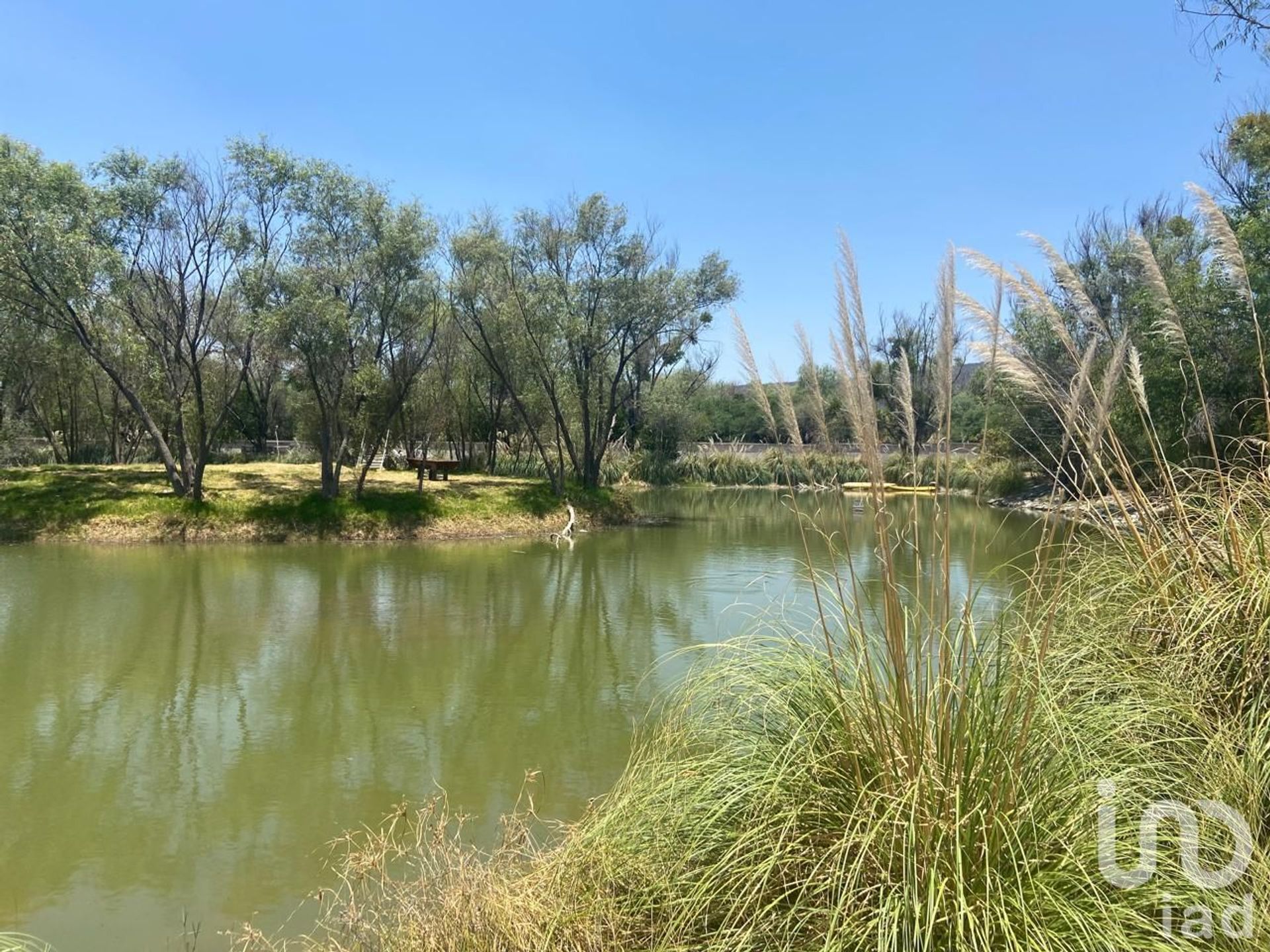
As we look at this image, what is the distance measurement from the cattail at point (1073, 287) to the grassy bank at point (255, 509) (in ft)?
56.3

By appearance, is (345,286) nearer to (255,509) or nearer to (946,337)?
(255,509)

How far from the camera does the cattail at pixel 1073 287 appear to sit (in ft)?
9.55

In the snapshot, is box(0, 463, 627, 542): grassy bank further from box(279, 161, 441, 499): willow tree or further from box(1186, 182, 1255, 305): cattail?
box(1186, 182, 1255, 305): cattail

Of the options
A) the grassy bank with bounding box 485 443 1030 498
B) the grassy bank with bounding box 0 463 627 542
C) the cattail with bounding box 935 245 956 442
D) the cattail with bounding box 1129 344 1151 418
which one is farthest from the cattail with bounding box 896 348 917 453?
the grassy bank with bounding box 485 443 1030 498

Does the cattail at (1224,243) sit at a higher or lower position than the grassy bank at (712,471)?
higher

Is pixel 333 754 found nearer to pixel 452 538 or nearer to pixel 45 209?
pixel 452 538

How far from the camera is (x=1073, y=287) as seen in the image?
Result: 294 centimetres

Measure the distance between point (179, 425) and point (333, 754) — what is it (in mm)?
15039

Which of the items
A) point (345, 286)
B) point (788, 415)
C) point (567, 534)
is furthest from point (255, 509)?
point (788, 415)

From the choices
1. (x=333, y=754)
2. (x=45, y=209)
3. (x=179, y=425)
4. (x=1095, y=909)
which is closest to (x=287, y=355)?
(x=179, y=425)

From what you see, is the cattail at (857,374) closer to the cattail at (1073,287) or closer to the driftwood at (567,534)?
the cattail at (1073,287)

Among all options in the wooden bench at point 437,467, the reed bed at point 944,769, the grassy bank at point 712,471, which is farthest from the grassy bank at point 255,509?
the reed bed at point 944,769

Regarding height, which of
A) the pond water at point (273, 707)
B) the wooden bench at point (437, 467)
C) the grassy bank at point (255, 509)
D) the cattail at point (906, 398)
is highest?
the cattail at point (906, 398)

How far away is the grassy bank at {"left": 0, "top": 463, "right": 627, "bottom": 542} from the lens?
56.9 ft
